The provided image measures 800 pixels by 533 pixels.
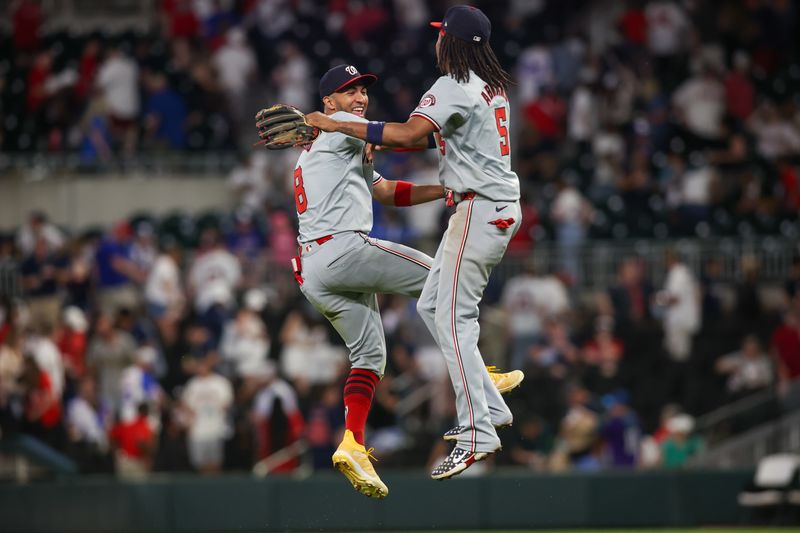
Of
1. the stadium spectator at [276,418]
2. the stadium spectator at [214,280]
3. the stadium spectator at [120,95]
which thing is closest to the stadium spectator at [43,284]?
the stadium spectator at [214,280]

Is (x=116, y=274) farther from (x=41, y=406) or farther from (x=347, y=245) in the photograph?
(x=347, y=245)

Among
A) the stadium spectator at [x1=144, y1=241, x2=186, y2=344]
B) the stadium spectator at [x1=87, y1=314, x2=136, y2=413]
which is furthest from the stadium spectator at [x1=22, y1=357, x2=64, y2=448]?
the stadium spectator at [x1=144, y1=241, x2=186, y2=344]

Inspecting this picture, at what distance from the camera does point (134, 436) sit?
15250 millimetres

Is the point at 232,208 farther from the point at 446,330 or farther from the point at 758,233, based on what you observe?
the point at 446,330

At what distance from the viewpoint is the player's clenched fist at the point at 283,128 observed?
788 centimetres

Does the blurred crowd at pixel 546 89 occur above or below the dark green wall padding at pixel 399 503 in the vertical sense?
above

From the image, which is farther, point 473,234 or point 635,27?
point 635,27

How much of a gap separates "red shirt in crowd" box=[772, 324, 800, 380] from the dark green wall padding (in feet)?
3.88

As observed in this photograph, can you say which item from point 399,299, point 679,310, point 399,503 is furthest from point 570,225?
point 399,503

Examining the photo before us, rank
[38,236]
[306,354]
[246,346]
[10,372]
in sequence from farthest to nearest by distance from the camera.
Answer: [38,236], [246,346], [306,354], [10,372]

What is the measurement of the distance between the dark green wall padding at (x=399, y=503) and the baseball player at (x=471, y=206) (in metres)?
6.89

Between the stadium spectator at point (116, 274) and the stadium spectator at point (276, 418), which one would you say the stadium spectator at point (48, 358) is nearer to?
the stadium spectator at point (116, 274)

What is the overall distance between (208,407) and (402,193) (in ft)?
22.3

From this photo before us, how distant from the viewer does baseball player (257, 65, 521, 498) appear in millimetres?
8320
